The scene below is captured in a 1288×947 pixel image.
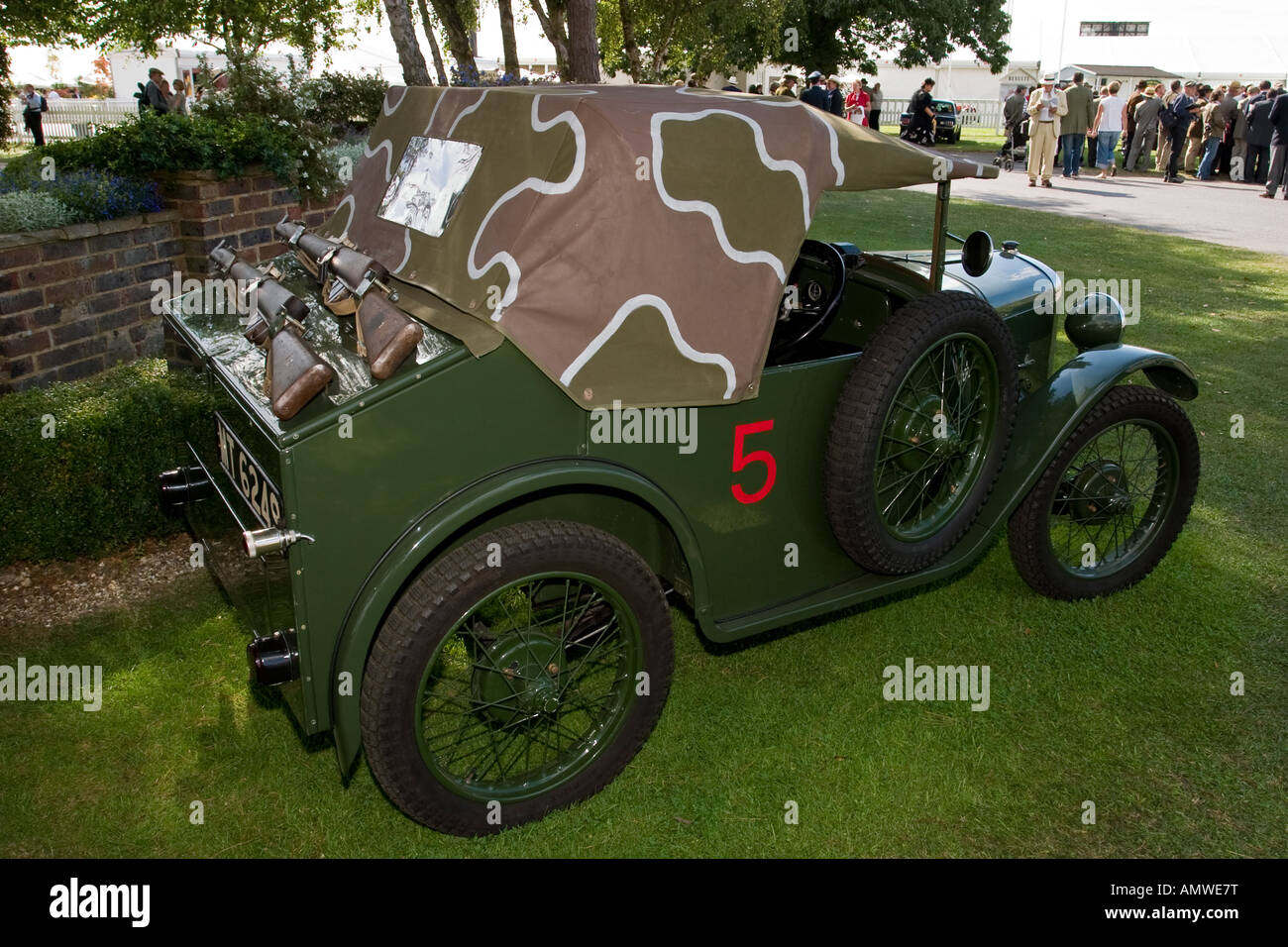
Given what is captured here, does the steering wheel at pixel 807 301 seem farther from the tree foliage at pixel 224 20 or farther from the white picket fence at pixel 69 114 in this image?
the white picket fence at pixel 69 114

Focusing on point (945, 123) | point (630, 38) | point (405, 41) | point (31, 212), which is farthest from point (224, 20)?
point (945, 123)

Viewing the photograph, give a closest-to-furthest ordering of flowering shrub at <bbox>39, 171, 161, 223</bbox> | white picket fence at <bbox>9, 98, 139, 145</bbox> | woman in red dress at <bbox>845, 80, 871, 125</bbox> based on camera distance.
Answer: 1. flowering shrub at <bbox>39, 171, 161, 223</bbox>
2. woman in red dress at <bbox>845, 80, 871, 125</bbox>
3. white picket fence at <bbox>9, 98, 139, 145</bbox>

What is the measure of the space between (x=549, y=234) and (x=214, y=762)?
2181mm

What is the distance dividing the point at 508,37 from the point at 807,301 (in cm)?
1448

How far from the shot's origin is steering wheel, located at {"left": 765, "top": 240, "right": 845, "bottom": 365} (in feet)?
11.8

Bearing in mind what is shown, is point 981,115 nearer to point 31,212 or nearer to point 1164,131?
point 1164,131

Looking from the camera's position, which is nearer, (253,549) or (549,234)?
(253,549)

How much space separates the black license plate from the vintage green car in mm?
22

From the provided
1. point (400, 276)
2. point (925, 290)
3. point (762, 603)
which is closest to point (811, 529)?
point (762, 603)

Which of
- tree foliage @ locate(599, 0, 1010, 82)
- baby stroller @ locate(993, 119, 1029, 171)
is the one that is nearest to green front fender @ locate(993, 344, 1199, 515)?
baby stroller @ locate(993, 119, 1029, 171)

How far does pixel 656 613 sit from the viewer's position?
309 cm

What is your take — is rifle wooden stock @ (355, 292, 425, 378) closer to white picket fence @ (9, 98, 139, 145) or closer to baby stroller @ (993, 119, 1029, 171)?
baby stroller @ (993, 119, 1029, 171)

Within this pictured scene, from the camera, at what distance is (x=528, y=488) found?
2.81 m
